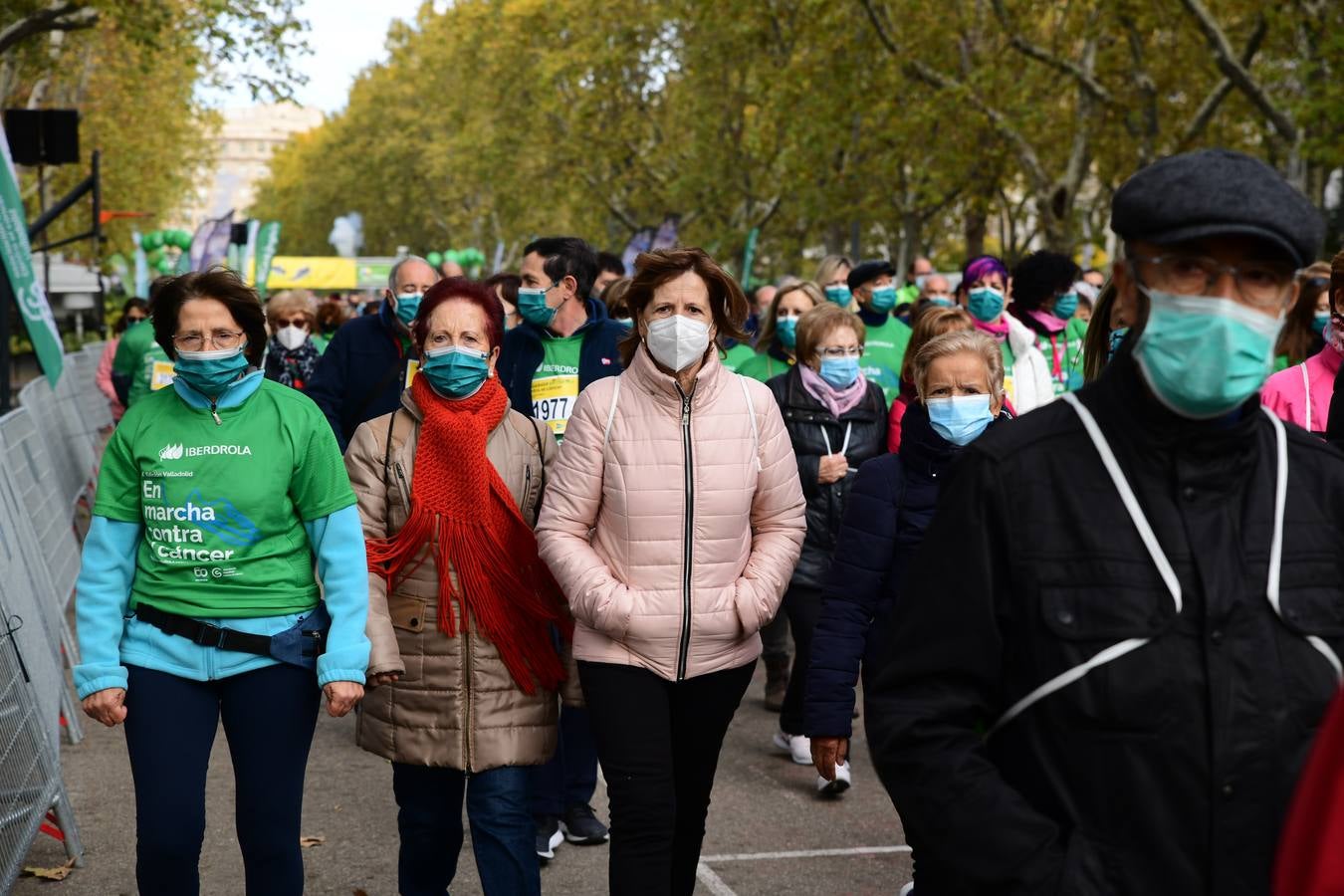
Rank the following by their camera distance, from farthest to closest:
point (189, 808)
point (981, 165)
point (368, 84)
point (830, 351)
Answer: point (368, 84), point (981, 165), point (830, 351), point (189, 808)

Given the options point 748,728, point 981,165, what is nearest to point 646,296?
point 748,728

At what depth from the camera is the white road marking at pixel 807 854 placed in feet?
19.4

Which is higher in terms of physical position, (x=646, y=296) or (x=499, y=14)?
(x=499, y=14)

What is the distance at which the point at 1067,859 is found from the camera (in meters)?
2.22

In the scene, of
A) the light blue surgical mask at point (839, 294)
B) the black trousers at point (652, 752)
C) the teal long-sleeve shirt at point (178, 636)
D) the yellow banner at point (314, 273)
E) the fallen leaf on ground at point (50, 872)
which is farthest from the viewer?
the yellow banner at point (314, 273)

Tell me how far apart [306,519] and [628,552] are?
2.72 feet

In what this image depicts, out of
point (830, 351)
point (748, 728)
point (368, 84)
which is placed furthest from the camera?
point (368, 84)

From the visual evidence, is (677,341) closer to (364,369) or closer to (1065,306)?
(364,369)

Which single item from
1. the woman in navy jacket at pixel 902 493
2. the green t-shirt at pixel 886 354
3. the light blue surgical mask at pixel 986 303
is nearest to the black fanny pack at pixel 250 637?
the woman in navy jacket at pixel 902 493

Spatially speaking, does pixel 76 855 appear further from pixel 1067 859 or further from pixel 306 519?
pixel 1067 859

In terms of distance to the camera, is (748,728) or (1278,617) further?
(748,728)

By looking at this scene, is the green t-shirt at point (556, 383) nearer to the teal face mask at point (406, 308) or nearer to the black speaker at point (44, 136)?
the teal face mask at point (406, 308)

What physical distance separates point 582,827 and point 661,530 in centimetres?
197

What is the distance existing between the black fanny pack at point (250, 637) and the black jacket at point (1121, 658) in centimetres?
216
